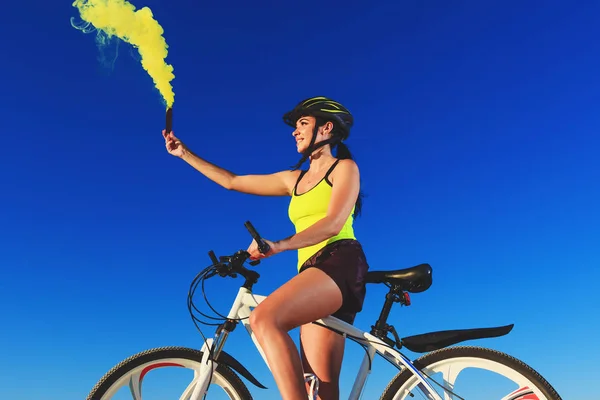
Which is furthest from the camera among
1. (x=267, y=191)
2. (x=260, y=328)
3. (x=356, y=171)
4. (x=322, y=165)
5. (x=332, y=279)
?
(x=267, y=191)

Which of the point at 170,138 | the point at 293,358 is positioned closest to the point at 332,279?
the point at 293,358

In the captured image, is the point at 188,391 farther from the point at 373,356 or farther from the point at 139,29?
the point at 139,29

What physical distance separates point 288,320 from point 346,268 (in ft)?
2.17

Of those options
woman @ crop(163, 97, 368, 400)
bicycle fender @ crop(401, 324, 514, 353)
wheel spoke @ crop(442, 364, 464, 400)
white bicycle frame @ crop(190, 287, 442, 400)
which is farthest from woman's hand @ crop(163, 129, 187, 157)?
wheel spoke @ crop(442, 364, 464, 400)

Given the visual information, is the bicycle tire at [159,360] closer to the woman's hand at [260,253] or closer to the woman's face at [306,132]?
the woman's hand at [260,253]

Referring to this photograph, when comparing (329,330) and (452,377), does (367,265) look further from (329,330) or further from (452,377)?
(452,377)

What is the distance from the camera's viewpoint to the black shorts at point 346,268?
4434 mm

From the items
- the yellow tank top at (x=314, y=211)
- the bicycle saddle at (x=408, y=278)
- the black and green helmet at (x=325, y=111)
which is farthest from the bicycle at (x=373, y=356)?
the black and green helmet at (x=325, y=111)

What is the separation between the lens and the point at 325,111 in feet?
16.8

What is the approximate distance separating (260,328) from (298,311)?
305 mm

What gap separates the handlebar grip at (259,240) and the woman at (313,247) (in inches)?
2.1

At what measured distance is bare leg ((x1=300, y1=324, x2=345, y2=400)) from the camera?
186 inches

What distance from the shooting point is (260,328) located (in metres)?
4.04

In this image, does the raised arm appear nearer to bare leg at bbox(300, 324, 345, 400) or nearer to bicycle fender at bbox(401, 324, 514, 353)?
bare leg at bbox(300, 324, 345, 400)
